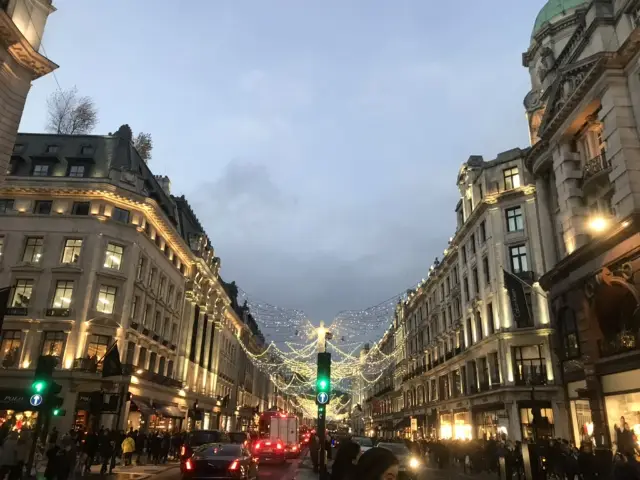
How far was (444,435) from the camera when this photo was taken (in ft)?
167

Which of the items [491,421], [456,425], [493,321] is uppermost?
[493,321]

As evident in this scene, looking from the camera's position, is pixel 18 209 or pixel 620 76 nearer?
pixel 620 76

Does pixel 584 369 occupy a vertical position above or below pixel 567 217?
below

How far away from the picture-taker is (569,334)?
85.8ft

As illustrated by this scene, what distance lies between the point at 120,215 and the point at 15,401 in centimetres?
1523

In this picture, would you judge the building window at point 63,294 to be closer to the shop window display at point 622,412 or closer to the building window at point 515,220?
the building window at point 515,220

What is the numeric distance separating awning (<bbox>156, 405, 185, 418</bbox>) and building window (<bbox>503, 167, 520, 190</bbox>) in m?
34.3

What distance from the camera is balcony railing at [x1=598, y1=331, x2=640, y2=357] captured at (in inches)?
796

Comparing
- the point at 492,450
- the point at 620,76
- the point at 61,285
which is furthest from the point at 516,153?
the point at 61,285

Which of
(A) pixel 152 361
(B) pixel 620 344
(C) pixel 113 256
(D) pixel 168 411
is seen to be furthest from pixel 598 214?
(A) pixel 152 361

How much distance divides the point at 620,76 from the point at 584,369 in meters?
13.7

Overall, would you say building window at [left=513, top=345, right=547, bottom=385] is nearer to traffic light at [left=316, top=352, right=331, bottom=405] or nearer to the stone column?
the stone column

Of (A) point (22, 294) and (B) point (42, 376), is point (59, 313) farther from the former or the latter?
(B) point (42, 376)

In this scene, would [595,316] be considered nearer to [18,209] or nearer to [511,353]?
[511,353]
